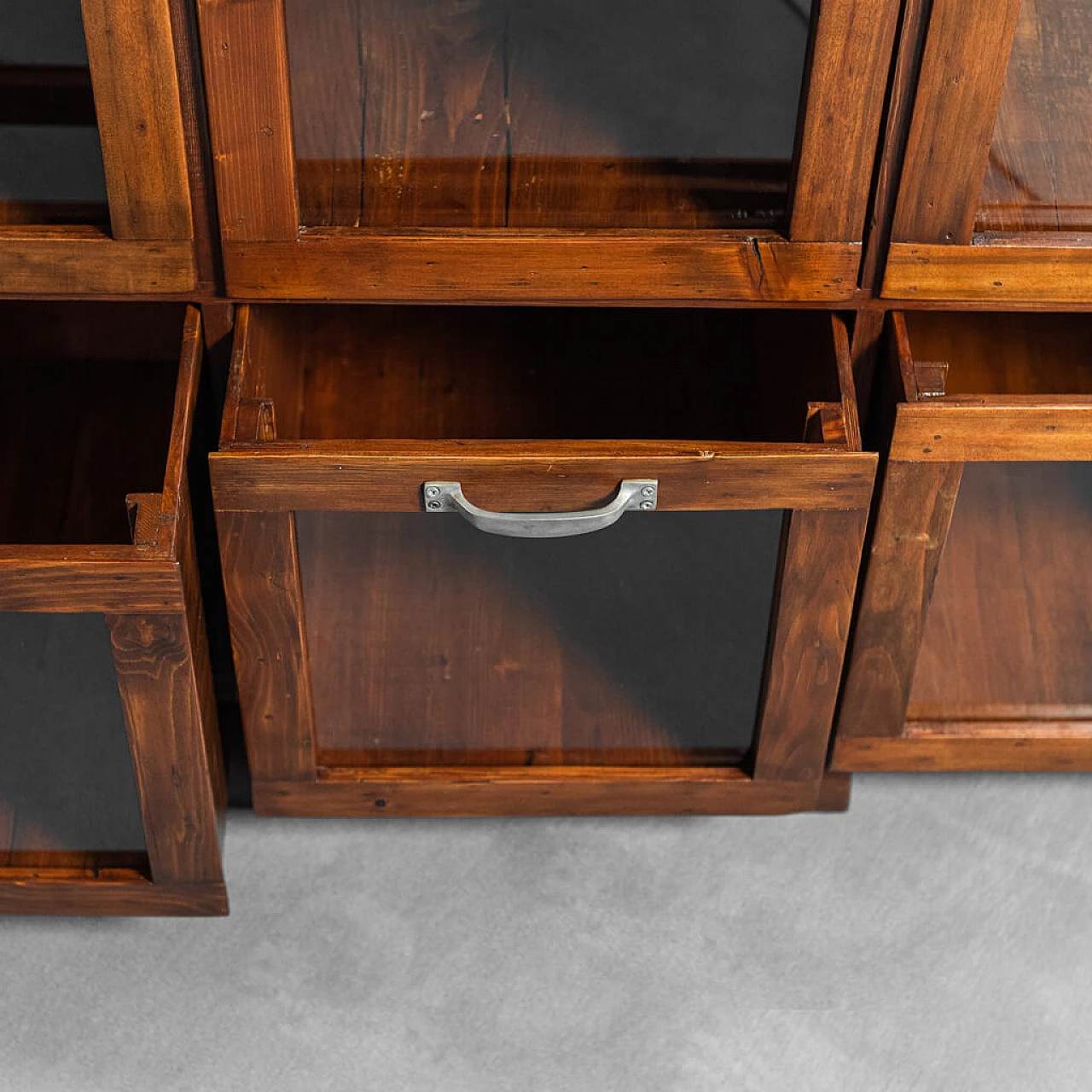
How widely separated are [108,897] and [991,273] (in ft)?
2.30

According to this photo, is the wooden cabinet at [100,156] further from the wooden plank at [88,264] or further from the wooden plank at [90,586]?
the wooden plank at [90,586]

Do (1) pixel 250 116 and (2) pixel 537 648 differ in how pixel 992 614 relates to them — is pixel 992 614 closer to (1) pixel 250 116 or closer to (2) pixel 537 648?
(2) pixel 537 648

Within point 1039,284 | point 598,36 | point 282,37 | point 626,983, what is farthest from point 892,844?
point 282,37

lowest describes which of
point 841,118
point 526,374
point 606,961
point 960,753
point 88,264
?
point 606,961

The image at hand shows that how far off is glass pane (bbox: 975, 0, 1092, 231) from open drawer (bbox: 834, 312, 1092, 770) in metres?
0.14

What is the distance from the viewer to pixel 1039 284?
0.93 meters

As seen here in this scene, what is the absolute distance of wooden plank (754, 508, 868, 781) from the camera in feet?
3.14

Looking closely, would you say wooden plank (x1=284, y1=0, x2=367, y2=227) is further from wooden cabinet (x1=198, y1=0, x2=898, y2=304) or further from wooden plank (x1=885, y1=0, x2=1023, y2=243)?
wooden plank (x1=885, y1=0, x2=1023, y2=243)

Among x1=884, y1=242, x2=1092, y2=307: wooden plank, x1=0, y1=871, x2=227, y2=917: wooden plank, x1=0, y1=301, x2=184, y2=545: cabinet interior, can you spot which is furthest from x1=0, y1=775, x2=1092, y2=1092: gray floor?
x1=884, y1=242, x2=1092, y2=307: wooden plank

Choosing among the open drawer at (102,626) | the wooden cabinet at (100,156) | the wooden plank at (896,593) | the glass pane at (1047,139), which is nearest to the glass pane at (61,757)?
the open drawer at (102,626)

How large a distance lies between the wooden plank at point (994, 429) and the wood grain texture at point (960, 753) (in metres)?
0.26

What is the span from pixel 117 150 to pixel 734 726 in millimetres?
565

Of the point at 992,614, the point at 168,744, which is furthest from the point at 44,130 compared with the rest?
the point at 992,614

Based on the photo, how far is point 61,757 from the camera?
1040mm
